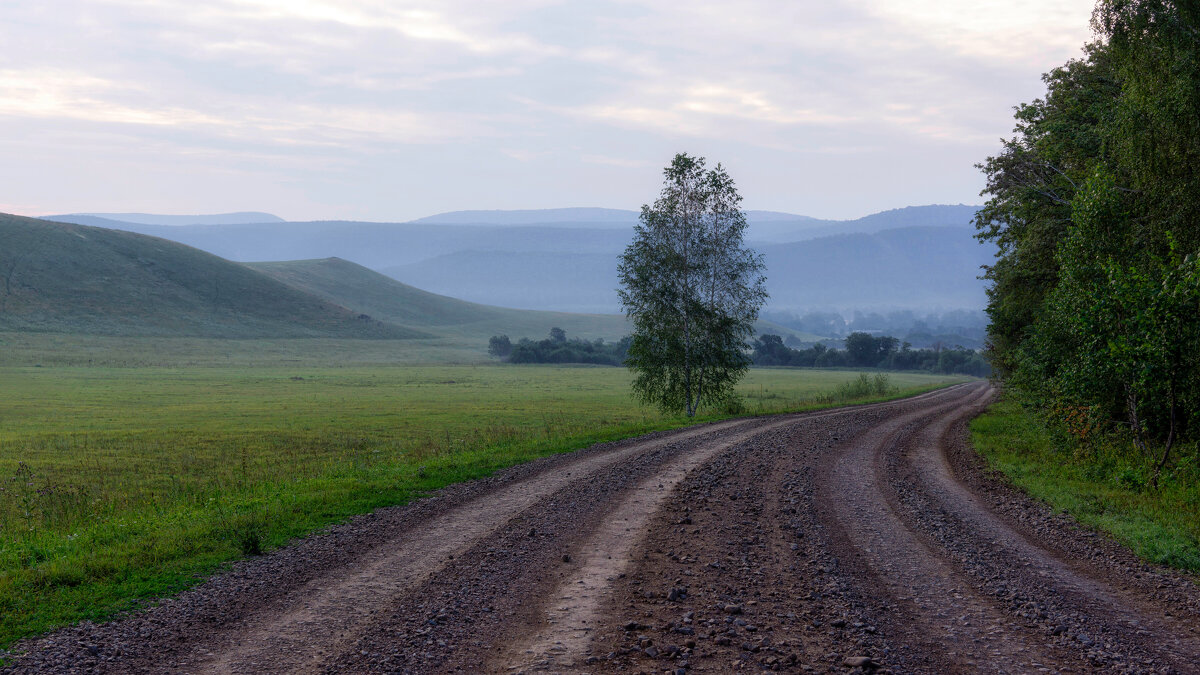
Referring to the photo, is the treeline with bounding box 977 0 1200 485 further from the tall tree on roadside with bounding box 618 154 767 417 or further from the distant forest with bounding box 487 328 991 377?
the distant forest with bounding box 487 328 991 377

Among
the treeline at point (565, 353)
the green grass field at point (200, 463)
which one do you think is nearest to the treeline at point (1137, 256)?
the green grass field at point (200, 463)

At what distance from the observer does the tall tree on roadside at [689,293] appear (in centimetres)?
4103

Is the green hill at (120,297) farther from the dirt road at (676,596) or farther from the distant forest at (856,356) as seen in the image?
the dirt road at (676,596)

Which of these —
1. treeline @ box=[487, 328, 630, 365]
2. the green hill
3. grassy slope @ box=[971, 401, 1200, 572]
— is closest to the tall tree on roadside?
grassy slope @ box=[971, 401, 1200, 572]

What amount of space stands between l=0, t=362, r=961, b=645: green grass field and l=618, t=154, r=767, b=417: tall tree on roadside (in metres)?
3.15

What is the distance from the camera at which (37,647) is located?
7.96 metres

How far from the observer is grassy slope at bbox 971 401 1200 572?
12336 millimetres

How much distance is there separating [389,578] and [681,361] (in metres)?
31.5

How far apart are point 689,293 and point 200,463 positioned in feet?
83.1

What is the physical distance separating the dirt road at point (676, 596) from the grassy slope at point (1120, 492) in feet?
2.05

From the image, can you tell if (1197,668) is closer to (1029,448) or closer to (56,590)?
(56,590)

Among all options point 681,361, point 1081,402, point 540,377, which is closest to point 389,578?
Result: point 1081,402

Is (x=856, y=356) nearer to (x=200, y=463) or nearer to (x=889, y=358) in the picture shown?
(x=889, y=358)

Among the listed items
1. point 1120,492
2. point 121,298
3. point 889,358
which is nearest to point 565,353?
point 889,358
